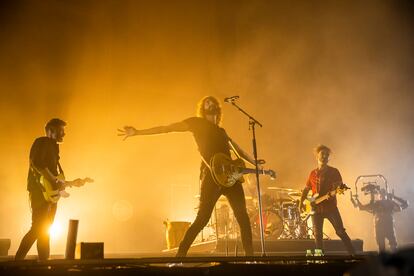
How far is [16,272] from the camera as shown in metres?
3.46

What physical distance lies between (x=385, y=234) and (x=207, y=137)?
716 centimetres

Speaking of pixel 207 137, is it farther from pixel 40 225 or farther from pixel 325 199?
pixel 325 199

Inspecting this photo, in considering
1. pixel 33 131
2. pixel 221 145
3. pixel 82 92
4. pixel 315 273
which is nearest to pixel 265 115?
pixel 82 92

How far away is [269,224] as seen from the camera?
12.9 metres

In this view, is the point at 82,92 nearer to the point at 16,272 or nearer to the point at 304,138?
the point at 304,138

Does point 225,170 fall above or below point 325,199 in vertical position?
above

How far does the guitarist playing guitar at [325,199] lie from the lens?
7.89 meters

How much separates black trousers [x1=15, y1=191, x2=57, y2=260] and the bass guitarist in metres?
1.54

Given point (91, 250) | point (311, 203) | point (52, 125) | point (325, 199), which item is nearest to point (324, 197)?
point (325, 199)

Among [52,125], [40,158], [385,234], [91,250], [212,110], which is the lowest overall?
[91,250]

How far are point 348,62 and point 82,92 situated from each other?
1057 centimetres

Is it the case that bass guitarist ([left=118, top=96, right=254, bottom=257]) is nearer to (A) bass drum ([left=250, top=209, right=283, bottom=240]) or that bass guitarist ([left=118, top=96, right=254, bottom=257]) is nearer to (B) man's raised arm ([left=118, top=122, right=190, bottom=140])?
(B) man's raised arm ([left=118, top=122, right=190, bottom=140])

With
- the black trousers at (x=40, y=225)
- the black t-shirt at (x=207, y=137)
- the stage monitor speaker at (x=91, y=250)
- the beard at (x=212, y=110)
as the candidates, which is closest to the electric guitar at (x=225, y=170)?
the black t-shirt at (x=207, y=137)

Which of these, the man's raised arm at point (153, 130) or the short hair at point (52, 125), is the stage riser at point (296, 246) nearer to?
the man's raised arm at point (153, 130)
